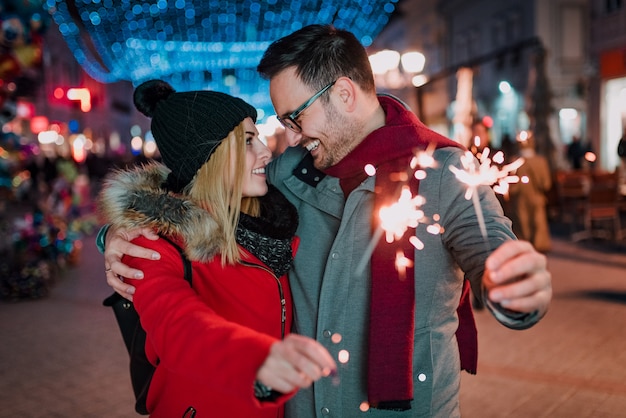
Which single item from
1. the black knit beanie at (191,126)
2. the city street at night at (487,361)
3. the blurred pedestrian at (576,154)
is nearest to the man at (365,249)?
the black knit beanie at (191,126)

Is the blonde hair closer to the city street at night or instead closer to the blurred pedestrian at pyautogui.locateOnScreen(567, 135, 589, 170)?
the city street at night

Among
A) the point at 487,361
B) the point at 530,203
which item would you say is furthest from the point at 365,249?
the point at 530,203

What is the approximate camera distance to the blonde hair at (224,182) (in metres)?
2.10

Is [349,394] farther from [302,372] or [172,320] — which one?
[302,372]

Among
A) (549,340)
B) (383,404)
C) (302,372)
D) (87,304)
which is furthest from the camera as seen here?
(87,304)

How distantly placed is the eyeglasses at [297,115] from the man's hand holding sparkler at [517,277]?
1.10 metres

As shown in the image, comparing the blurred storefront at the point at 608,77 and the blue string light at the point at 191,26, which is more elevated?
the blue string light at the point at 191,26

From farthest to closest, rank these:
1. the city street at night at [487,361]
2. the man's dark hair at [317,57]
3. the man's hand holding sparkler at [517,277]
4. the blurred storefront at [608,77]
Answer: the blurred storefront at [608,77] < the city street at night at [487,361] < the man's dark hair at [317,57] < the man's hand holding sparkler at [517,277]

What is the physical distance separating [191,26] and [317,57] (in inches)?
778

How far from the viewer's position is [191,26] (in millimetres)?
20562

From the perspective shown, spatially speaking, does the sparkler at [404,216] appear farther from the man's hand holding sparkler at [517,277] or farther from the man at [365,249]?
the man's hand holding sparkler at [517,277]

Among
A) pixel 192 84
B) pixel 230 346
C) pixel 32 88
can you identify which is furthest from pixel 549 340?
pixel 192 84

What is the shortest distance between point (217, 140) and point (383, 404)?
1098mm

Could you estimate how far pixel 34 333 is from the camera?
22.2 feet
